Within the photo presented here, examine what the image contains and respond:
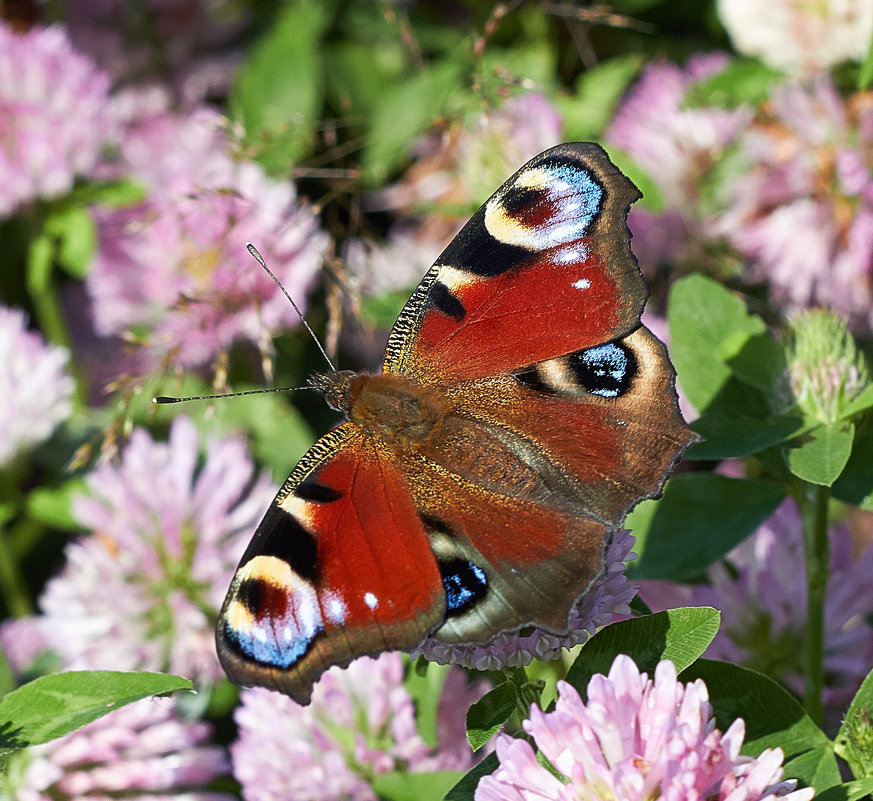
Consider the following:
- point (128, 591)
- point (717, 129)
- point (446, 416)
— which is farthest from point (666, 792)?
point (717, 129)

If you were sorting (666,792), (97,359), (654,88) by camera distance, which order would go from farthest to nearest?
(97,359)
(654,88)
(666,792)

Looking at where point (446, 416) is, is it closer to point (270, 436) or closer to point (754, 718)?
point (754, 718)

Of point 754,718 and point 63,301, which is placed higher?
point 754,718

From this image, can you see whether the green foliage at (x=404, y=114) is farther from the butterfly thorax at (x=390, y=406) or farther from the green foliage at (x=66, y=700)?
the green foliage at (x=66, y=700)

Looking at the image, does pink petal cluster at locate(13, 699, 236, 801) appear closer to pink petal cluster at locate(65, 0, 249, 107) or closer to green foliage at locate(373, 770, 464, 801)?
green foliage at locate(373, 770, 464, 801)

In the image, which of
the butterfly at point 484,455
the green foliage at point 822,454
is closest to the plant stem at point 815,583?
the green foliage at point 822,454
